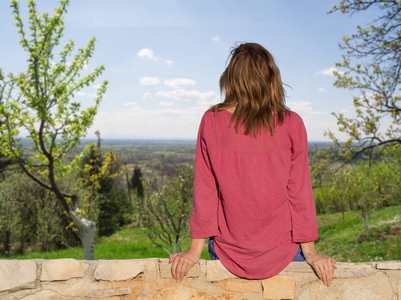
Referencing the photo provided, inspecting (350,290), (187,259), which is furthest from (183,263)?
(350,290)

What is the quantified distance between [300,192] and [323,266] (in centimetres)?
44

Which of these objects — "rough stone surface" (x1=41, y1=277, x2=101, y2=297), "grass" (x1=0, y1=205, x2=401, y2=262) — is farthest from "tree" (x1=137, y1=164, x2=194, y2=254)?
"rough stone surface" (x1=41, y1=277, x2=101, y2=297)

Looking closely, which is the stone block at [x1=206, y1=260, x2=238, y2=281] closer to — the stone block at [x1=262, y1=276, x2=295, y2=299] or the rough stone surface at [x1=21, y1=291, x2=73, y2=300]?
the stone block at [x1=262, y1=276, x2=295, y2=299]

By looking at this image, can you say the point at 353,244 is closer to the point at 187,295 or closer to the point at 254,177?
the point at 187,295

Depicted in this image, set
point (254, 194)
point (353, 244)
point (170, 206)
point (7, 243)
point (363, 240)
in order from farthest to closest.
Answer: point (7, 243)
point (363, 240)
point (353, 244)
point (170, 206)
point (254, 194)

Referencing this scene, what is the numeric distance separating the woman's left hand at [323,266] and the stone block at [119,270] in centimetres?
97

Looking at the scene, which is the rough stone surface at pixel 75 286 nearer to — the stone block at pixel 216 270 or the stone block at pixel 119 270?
the stone block at pixel 119 270

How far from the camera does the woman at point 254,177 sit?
1767 millimetres

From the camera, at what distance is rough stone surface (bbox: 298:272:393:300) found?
192cm

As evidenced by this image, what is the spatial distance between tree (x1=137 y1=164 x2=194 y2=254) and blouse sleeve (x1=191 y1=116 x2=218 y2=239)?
A: 686 centimetres

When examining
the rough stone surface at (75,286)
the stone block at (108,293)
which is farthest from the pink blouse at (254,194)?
the rough stone surface at (75,286)

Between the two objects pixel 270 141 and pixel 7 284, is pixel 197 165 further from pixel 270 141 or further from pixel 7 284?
pixel 7 284

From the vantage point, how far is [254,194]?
5.78 ft

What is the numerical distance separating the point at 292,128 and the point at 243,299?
39.7 inches
